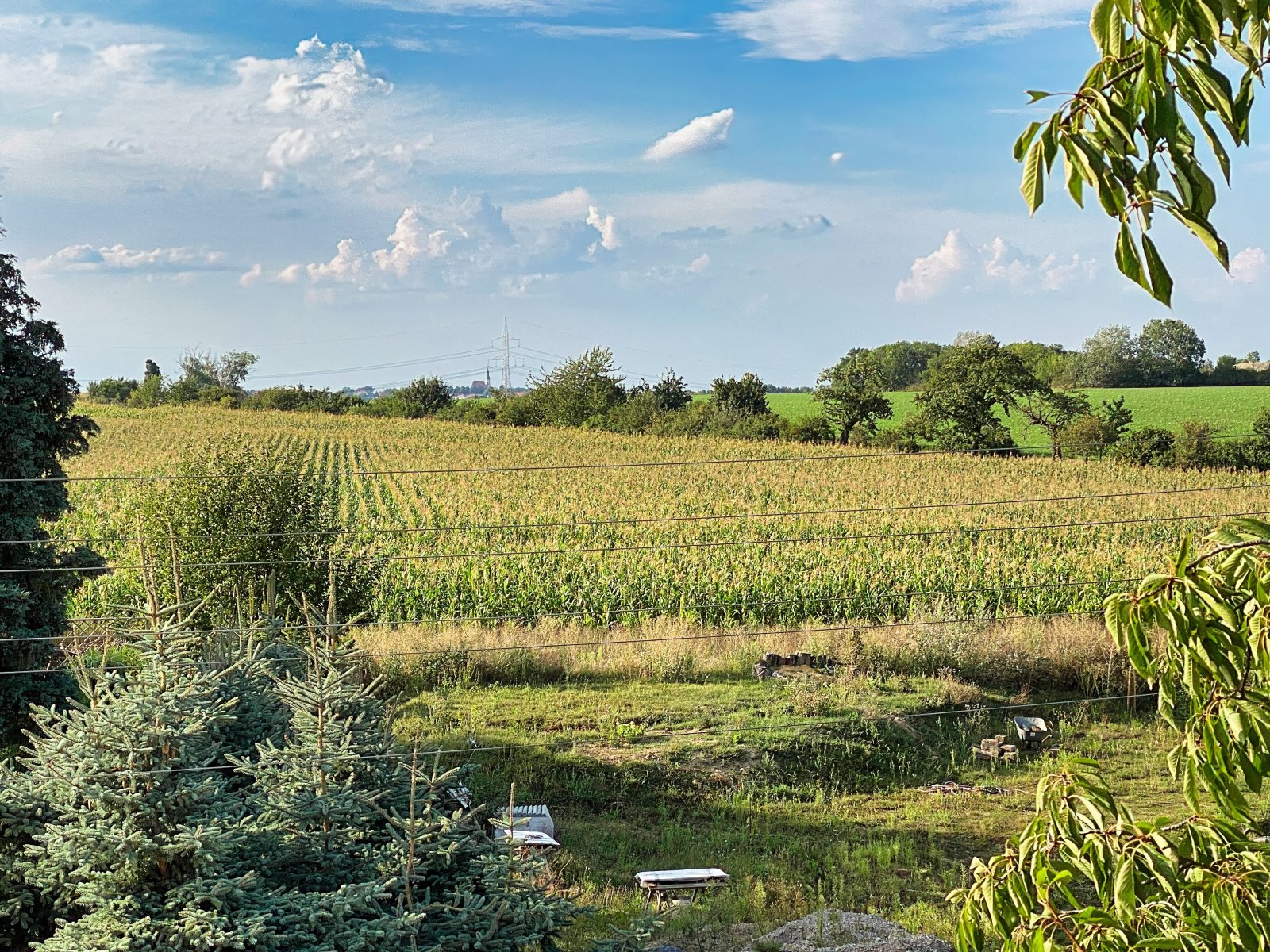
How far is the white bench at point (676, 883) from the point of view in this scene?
A: 7293 mm

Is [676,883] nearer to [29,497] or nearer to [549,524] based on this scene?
[549,524]

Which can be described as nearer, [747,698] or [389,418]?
[747,698]

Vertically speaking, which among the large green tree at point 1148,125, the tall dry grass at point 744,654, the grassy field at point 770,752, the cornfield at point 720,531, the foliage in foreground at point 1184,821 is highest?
the large green tree at point 1148,125

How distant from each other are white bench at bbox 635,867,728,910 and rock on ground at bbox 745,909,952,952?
2.67 ft

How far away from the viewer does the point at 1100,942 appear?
211 centimetres

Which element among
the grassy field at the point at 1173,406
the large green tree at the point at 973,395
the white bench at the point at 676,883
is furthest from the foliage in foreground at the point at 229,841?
the grassy field at the point at 1173,406

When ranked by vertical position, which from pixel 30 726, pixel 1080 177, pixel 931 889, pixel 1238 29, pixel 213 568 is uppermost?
pixel 1238 29

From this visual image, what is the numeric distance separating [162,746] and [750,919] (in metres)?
4.36

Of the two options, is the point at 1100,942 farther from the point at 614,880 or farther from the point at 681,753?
the point at 681,753

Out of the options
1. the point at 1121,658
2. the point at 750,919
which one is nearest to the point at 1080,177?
the point at 750,919

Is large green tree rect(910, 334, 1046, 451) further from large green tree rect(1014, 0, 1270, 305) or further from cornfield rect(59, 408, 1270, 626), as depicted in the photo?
large green tree rect(1014, 0, 1270, 305)

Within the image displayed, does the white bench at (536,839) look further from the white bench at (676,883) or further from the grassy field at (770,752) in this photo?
the white bench at (676,883)

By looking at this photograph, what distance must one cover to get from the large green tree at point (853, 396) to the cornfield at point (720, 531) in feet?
21.6

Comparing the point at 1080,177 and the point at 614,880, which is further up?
the point at 1080,177
